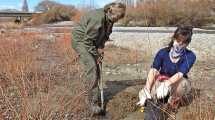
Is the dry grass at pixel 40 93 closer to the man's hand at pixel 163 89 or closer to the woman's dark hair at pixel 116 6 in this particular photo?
the man's hand at pixel 163 89

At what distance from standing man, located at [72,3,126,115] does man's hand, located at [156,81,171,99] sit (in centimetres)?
69

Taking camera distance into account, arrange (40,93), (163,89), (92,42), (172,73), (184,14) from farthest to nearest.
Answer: (184,14)
(92,42)
(172,73)
(163,89)
(40,93)

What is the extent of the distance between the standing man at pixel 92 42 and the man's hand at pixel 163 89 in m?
0.69

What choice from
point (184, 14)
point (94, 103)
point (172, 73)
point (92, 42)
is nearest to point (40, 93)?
point (94, 103)

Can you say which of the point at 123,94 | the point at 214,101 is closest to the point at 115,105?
the point at 123,94

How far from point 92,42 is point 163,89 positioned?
951 mm

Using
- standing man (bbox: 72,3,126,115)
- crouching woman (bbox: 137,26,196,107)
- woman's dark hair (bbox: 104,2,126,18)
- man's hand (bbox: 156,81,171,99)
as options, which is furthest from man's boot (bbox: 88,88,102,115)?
woman's dark hair (bbox: 104,2,126,18)

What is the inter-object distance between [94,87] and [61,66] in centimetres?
140

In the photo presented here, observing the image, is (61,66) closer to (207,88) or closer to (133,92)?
(133,92)

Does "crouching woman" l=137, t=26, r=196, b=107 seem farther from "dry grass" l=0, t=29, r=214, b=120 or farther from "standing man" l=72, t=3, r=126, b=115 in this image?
"standing man" l=72, t=3, r=126, b=115

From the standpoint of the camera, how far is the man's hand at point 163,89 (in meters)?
4.60

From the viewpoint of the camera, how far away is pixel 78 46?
4.99 m

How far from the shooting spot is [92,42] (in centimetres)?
495

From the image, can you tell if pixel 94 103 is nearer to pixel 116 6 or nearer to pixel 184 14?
pixel 116 6
